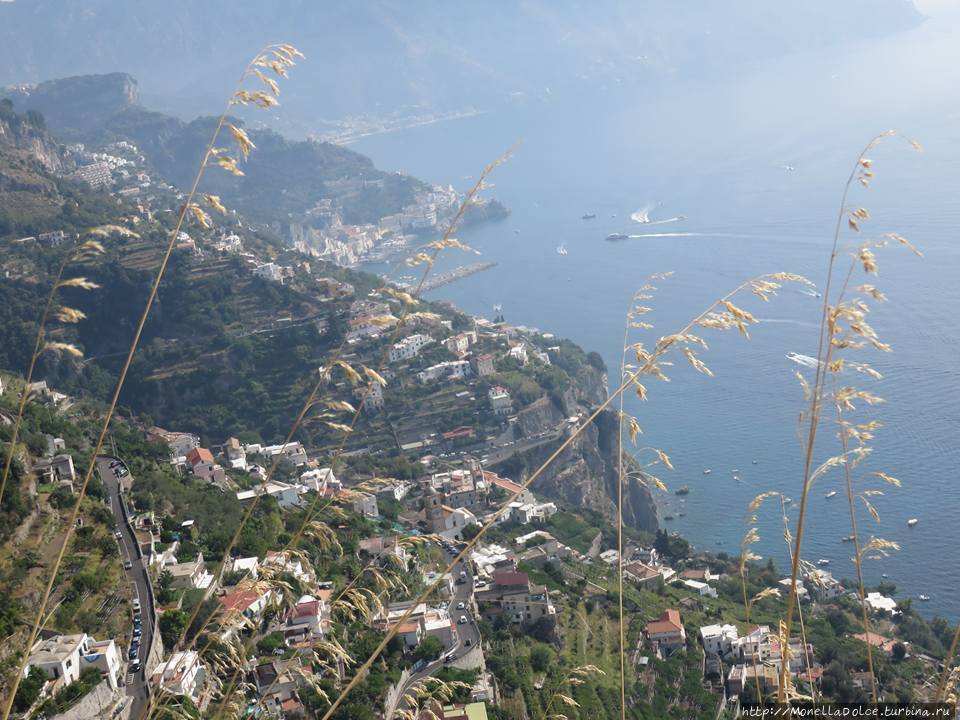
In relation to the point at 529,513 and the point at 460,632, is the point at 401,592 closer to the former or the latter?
the point at 460,632

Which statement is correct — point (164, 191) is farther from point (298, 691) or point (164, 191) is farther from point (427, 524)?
point (298, 691)

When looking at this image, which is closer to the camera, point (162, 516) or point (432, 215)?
point (162, 516)

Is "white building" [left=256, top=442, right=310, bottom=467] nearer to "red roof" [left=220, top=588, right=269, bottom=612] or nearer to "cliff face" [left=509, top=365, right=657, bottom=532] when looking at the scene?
"cliff face" [left=509, top=365, right=657, bottom=532]

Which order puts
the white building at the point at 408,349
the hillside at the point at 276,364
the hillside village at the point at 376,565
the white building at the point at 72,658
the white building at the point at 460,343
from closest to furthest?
the hillside village at the point at 376,565 → the white building at the point at 72,658 → the hillside at the point at 276,364 → the white building at the point at 408,349 → the white building at the point at 460,343

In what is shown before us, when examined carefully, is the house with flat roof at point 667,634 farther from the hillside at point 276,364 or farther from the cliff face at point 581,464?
the hillside at point 276,364

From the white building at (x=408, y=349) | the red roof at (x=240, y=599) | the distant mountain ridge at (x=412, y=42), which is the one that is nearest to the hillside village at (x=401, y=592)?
the red roof at (x=240, y=599)

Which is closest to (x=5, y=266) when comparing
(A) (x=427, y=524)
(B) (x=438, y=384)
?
(B) (x=438, y=384)
